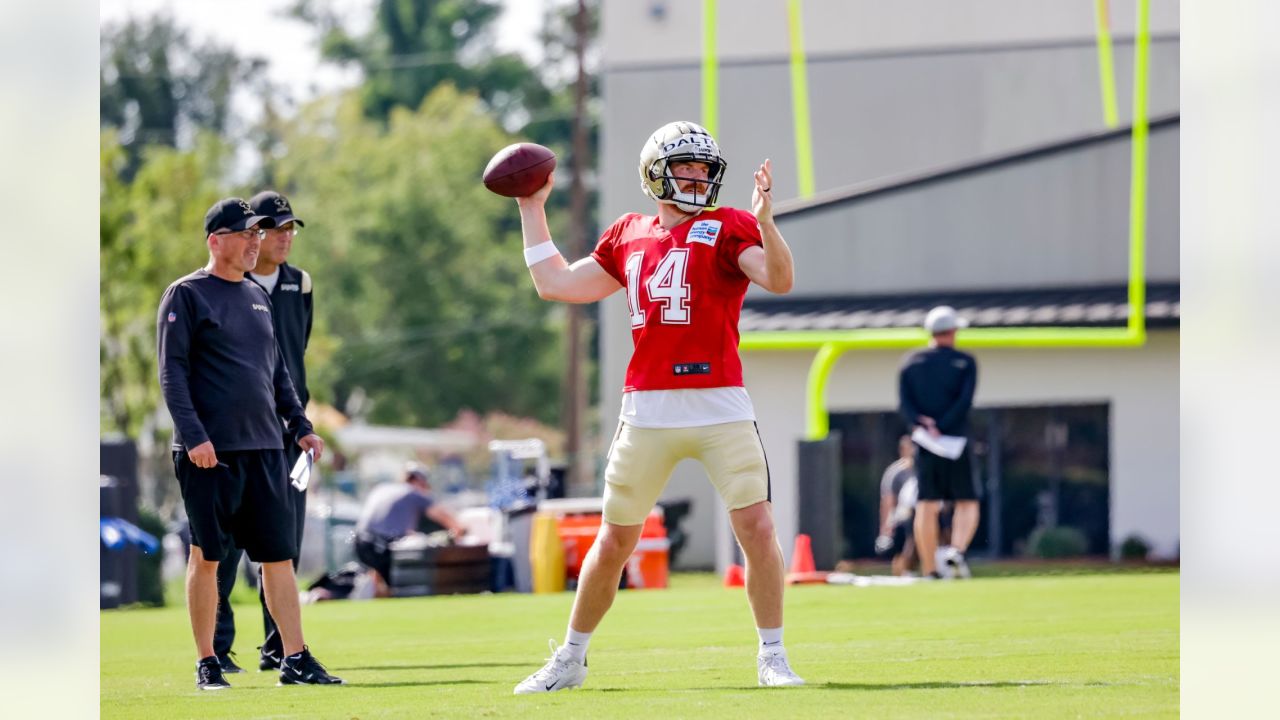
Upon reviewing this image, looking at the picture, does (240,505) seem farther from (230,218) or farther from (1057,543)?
(1057,543)

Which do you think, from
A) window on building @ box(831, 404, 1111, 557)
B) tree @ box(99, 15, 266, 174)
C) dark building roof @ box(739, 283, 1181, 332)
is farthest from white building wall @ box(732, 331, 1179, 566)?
tree @ box(99, 15, 266, 174)

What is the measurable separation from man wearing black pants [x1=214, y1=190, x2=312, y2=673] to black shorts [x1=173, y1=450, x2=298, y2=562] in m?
0.82

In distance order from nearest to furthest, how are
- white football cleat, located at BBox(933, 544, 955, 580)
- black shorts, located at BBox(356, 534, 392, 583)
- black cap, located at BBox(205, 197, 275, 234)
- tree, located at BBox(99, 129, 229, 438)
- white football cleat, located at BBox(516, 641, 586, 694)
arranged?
1. white football cleat, located at BBox(516, 641, 586, 694)
2. black cap, located at BBox(205, 197, 275, 234)
3. white football cleat, located at BBox(933, 544, 955, 580)
4. black shorts, located at BBox(356, 534, 392, 583)
5. tree, located at BBox(99, 129, 229, 438)

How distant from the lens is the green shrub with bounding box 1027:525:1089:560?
2083 centimetres

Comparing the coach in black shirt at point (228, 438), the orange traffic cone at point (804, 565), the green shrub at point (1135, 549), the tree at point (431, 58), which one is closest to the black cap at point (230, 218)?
the coach in black shirt at point (228, 438)

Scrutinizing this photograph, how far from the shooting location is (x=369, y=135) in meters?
57.1

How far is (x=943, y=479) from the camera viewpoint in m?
13.1

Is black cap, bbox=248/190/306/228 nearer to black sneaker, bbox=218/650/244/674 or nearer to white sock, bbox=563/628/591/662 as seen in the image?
black sneaker, bbox=218/650/244/674

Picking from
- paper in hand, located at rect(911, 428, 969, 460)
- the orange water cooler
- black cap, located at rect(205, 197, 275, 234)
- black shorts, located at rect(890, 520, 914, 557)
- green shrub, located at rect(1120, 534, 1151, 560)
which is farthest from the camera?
green shrub, located at rect(1120, 534, 1151, 560)

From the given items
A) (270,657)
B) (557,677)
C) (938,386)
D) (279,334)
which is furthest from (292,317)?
(938,386)
